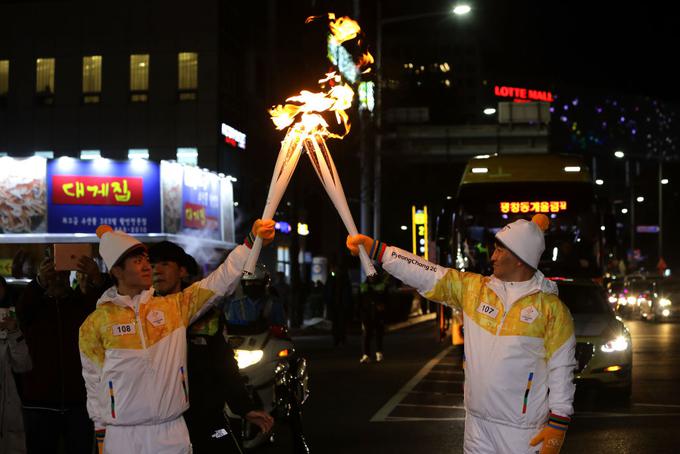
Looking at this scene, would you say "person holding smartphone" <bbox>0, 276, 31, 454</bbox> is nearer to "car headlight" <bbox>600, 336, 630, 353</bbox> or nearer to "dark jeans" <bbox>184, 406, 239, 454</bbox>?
"dark jeans" <bbox>184, 406, 239, 454</bbox>

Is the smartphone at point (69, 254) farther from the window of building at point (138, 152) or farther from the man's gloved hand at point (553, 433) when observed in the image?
the window of building at point (138, 152)

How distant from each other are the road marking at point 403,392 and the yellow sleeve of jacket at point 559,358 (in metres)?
7.06

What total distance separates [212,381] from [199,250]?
88.1 ft

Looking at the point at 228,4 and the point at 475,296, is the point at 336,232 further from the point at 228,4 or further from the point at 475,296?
the point at 475,296

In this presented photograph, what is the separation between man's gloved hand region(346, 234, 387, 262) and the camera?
562cm

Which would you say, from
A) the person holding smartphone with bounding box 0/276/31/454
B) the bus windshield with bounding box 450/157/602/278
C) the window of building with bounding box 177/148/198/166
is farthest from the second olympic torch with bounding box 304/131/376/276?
the window of building with bounding box 177/148/198/166

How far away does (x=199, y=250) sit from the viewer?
3225 cm

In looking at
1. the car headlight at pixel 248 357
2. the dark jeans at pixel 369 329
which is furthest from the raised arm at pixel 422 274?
the dark jeans at pixel 369 329

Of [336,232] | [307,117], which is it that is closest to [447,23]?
[336,232]

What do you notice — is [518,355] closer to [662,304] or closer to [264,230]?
[264,230]

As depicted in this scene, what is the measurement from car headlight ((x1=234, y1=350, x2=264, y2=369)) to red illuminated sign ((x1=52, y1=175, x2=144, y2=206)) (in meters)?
19.3

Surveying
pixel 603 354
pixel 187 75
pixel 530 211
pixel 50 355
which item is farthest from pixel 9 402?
pixel 187 75

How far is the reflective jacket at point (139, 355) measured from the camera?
5.03 meters

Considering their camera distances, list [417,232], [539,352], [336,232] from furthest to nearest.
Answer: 1. [336,232]
2. [417,232]
3. [539,352]
